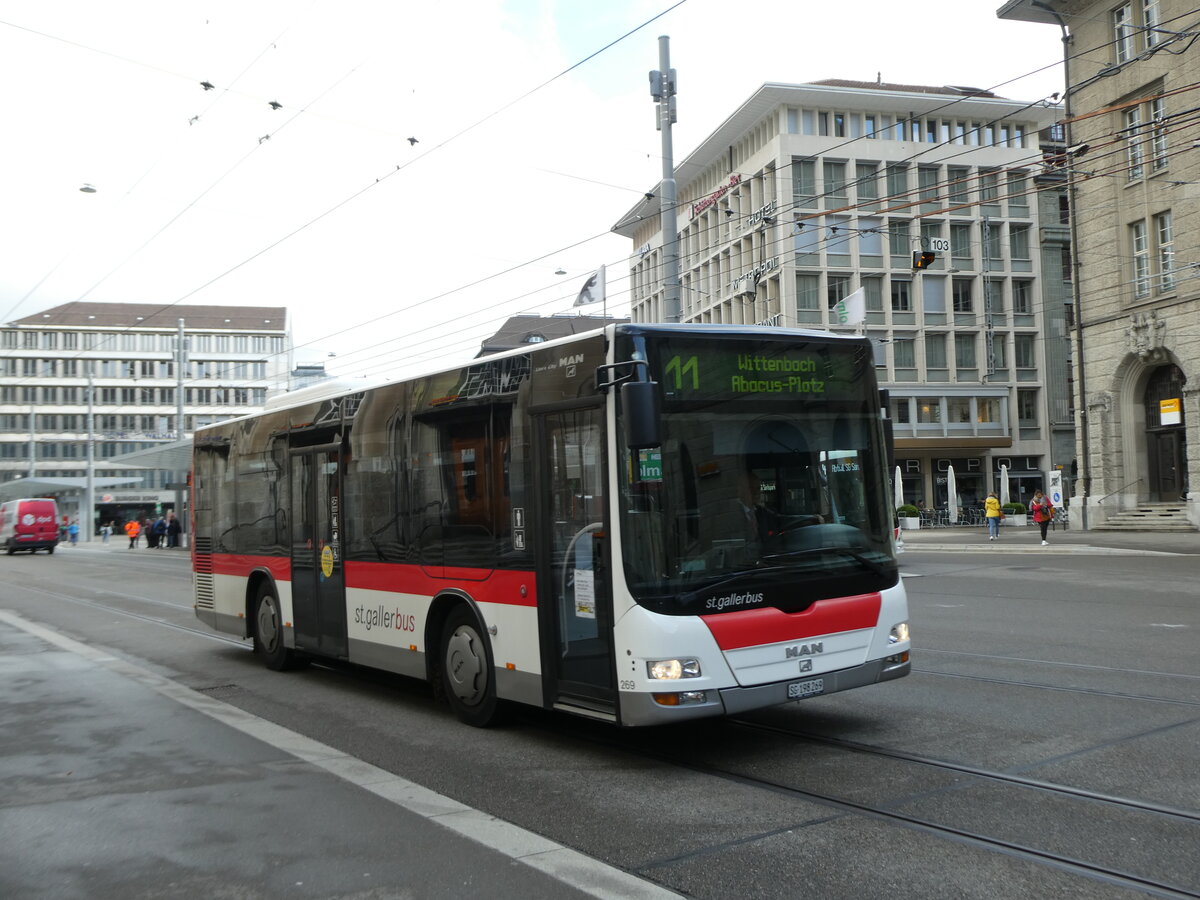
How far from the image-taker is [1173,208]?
32625mm

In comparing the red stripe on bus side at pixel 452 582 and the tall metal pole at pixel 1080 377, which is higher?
the tall metal pole at pixel 1080 377

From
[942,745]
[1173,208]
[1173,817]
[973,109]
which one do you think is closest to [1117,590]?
[942,745]

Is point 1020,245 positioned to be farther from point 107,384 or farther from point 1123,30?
point 107,384

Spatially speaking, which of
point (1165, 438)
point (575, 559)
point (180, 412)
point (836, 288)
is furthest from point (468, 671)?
point (836, 288)

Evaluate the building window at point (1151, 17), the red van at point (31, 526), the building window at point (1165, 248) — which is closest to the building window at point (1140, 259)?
the building window at point (1165, 248)

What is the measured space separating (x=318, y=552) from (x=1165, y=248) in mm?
31270

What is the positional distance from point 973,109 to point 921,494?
2075 cm

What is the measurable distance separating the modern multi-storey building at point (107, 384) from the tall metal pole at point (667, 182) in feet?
278

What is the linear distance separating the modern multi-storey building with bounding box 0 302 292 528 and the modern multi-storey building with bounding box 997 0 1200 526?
77.0m

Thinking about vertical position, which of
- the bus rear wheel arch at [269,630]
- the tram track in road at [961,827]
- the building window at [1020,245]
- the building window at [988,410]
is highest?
the building window at [1020,245]

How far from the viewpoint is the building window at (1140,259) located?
34281mm

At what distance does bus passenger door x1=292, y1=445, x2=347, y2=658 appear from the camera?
385 inches

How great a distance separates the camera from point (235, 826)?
5555 millimetres

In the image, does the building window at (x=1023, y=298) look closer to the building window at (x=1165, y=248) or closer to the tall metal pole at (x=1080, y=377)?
the tall metal pole at (x=1080, y=377)
